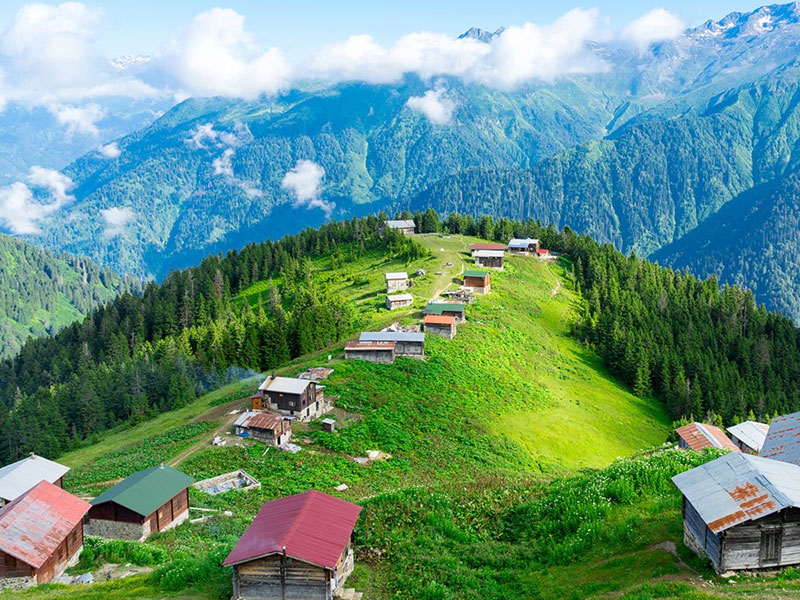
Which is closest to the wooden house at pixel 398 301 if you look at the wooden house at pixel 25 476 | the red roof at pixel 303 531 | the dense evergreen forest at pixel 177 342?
the dense evergreen forest at pixel 177 342

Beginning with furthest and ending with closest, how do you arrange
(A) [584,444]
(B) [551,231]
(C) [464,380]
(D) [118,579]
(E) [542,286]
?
(B) [551,231]
(E) [542,286]
(C) [464,380]
(A) [584,444]
(D) [118,579]

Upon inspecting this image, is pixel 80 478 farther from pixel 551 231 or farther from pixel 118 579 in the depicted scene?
pixel 551 231

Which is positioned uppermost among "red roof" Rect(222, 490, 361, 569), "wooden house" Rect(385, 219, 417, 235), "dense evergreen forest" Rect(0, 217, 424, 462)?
"wooden house" Rect(385, 219, 417, 235)

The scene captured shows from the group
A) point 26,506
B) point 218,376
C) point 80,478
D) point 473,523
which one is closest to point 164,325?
point 218,376

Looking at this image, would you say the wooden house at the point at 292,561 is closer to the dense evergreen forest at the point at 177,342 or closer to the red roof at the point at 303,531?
the red roof at the point at 303,531

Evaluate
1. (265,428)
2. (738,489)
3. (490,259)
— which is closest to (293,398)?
(265,428)

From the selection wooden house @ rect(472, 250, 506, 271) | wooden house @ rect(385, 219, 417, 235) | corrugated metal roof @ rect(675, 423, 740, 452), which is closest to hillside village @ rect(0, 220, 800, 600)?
corrugated metal roof @ rect(675, 423, 740, 452)

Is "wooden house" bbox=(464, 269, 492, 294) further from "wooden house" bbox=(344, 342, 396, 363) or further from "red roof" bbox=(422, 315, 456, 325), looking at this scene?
"wooden house" bbox=(344, 342, 396, 363)
